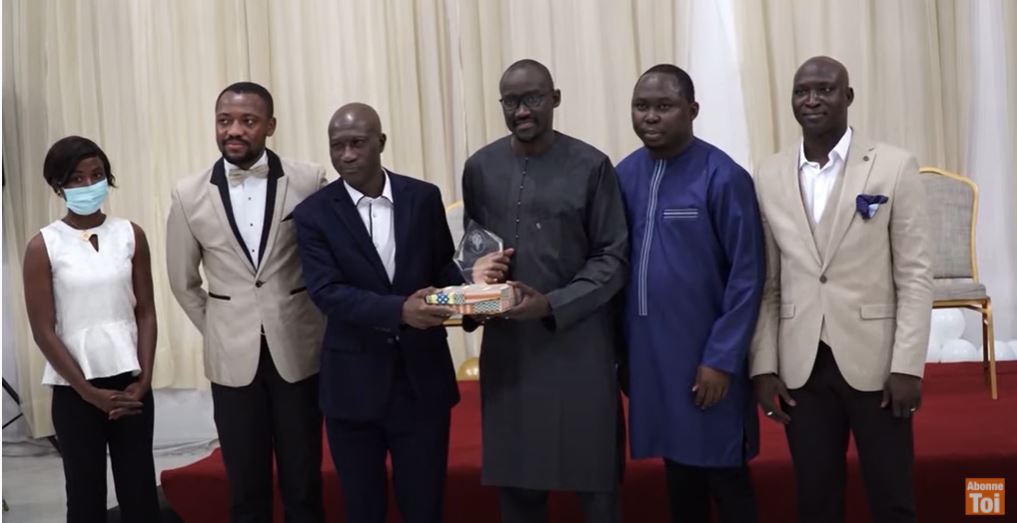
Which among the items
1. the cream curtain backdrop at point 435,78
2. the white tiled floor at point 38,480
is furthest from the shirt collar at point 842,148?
the white tiled floor at point 38,480

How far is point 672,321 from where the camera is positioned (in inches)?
112

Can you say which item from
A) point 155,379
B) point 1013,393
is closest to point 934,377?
point 1013,393

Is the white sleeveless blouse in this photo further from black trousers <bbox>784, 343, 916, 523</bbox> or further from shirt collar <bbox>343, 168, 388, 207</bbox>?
black trousers <bbox>784, 343, 916, 523</bbox>

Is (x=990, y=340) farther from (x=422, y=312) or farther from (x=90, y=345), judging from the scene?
(x=90, y=345)

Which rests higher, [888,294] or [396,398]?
[888,294]

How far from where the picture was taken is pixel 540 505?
9.77 feet

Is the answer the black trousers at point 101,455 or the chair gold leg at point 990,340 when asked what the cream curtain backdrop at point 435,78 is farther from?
the black trousers at point 101,455

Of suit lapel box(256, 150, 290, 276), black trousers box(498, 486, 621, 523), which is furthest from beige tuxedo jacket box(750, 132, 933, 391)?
suit lapel box(256, 150, 290, 276)

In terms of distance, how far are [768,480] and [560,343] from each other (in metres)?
1.17

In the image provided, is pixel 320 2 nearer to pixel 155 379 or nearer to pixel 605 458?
pixel 155 379

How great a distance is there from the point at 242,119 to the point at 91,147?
21.9 inches

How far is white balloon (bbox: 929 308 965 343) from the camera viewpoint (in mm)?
5422

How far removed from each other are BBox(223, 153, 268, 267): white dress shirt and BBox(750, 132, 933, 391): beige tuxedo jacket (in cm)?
149

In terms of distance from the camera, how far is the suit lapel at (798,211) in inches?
110
